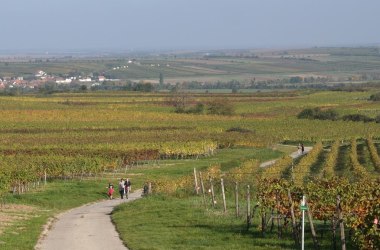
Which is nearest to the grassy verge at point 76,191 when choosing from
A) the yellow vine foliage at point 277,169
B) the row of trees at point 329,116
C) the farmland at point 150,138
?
the farmland at point 150,138

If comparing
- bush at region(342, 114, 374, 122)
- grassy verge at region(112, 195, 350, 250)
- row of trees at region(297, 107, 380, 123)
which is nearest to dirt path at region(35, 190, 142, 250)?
grassy verge at region(112, 195, 350, 250)

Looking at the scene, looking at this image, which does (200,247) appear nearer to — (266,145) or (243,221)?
(243,221)

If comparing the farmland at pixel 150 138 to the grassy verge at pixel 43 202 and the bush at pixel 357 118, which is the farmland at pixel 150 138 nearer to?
the grassy verge at pixel 43 202

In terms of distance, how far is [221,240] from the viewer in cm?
2156

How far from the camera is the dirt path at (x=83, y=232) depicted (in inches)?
880

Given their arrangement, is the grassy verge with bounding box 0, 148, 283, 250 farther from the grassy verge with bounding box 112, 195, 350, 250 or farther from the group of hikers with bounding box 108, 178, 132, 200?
the group of hikers with bounding box 108, 178, 132, 200

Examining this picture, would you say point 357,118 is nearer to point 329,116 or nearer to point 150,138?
point 329,116

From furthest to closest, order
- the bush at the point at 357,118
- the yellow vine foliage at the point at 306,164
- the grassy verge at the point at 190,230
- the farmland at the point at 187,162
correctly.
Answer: the bush at the point at 357,118
the yellow vine foliage at the point at 306,164
the farmland at the point at 187,162
the grassy verge at the point at 190,230

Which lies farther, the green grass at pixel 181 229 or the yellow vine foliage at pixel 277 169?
the yellow vine foliage at pixel 277 169

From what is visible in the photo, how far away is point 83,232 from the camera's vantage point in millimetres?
25391

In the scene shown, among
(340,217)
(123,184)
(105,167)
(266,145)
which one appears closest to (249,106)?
(266,145)

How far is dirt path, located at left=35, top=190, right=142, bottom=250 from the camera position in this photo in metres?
22.3

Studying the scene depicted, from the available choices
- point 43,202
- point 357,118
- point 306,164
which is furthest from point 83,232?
point 357,118

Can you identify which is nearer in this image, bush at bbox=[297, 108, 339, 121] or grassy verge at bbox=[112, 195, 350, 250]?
grassy verge at bbox=[112, 195, 350, 250]
